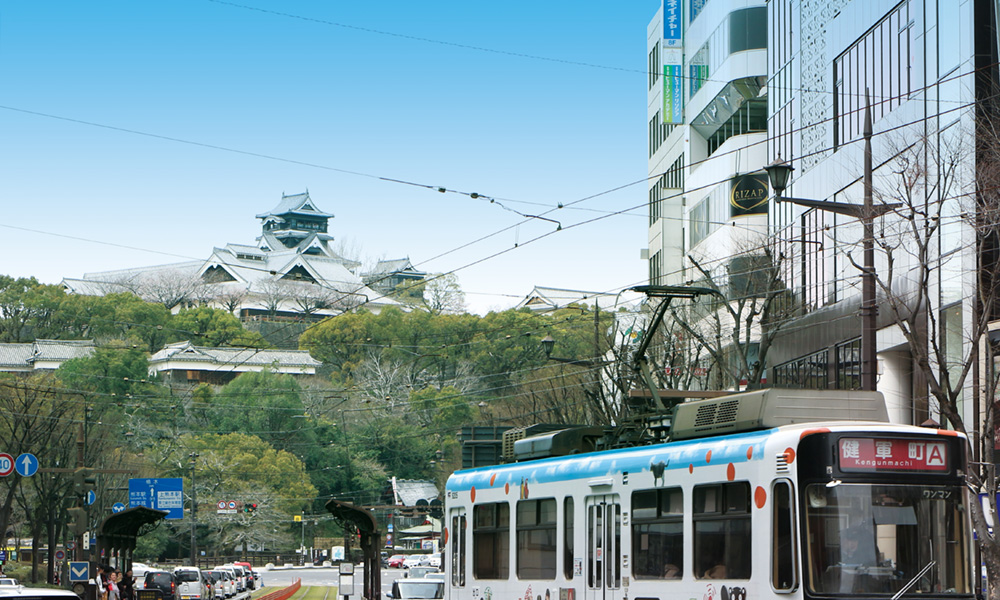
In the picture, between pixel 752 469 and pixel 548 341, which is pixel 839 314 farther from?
pixel 752 469

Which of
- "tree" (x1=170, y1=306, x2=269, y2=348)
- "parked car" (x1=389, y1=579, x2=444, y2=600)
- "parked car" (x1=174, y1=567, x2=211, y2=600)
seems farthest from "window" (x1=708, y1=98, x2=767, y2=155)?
"tree" (x1=170, y1=306, x2=269, y2=348)

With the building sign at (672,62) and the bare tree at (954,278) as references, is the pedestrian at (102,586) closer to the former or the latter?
the bare tree at (954,278)

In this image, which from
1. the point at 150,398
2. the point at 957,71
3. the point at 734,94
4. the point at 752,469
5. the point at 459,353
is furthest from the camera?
the point at 459,353

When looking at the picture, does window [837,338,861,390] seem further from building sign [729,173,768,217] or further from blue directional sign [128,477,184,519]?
blue directional sign [128,477,184,519]

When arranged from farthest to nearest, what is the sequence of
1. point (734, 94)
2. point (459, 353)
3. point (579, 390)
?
A: point (459, 353)
point (579, 390)
point (734, 94)

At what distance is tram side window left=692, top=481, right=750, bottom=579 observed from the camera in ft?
37.5

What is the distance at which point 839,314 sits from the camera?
35562mm

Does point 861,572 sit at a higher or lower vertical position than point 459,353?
lower

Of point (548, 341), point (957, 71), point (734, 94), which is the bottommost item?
point (548, 341)

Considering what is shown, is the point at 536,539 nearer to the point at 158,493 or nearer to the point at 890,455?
the point at 890,455

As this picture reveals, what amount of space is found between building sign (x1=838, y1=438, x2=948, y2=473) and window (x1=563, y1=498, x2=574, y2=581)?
3823 millimetres

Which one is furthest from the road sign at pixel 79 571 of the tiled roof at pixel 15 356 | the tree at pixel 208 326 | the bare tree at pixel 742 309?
the tree at pixel 208 326

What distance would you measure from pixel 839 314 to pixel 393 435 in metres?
66.3

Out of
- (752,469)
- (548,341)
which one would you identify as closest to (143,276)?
(548,341)
